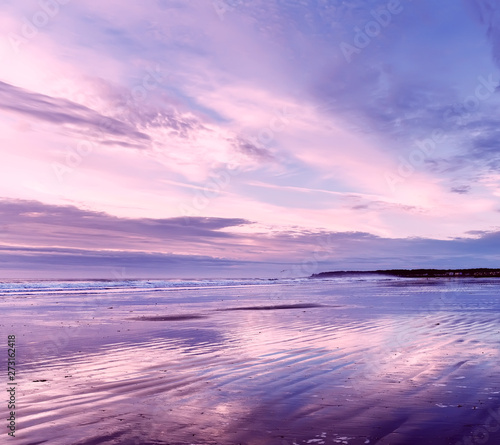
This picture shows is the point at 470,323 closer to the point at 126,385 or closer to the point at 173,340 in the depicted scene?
the point at 173,340

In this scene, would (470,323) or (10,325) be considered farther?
(10,325)

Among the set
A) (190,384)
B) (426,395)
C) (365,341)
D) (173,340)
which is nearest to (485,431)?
(426,395)

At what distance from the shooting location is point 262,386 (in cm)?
946

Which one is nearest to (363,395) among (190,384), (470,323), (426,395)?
(426,395)

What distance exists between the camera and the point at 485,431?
655 centimetres

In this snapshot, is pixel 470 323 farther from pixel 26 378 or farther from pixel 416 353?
pixel 26 378

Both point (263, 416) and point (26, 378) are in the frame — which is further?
point (26, 378)

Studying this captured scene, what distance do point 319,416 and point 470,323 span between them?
1519cm

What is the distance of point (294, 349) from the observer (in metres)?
14.0

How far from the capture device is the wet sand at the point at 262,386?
21.7 ft

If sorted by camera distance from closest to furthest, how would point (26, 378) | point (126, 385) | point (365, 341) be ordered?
point (126, 385) < point (26, 378) < point (365, 341)

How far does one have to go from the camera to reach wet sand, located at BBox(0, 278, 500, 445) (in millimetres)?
6602

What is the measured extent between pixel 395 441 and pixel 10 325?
2017 centimetres

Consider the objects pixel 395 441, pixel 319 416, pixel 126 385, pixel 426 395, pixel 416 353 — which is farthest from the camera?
pixel 416 353
